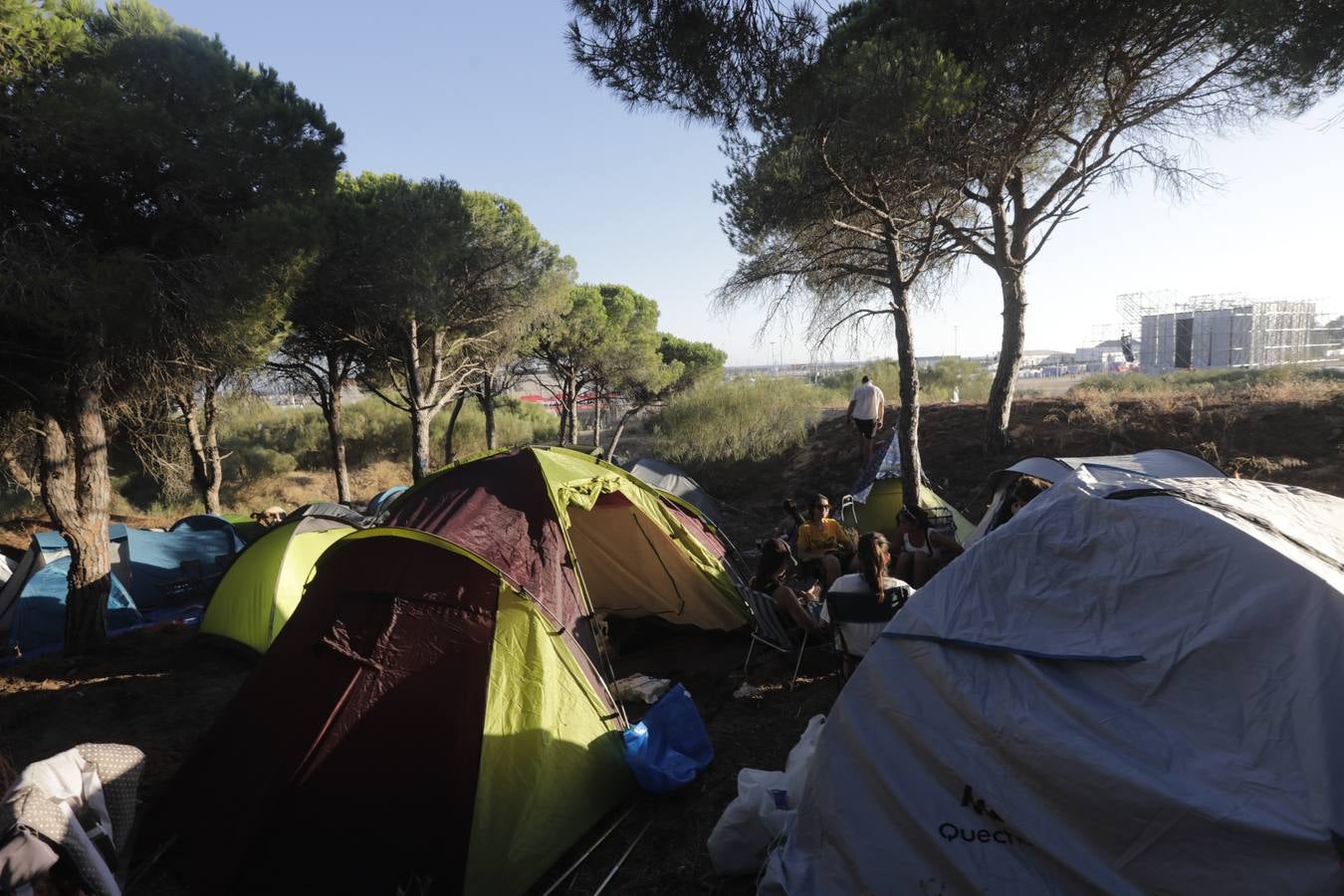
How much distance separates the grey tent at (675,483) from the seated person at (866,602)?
681 centimetres

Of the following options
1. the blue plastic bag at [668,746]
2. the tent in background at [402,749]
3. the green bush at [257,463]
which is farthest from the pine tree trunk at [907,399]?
the green bush at [257,463]

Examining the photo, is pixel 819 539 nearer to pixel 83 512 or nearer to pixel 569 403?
pixel 83 512

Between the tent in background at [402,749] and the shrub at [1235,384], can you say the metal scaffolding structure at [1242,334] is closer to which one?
the shrub at [1235,384]

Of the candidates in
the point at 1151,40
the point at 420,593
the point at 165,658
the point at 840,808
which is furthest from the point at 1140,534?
the point at 1151,40

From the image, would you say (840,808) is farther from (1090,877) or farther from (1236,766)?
(1236,766)

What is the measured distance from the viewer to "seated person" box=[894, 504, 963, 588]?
5793 mm

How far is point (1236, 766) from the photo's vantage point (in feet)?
7.39

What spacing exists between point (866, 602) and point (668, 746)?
1.43 meters

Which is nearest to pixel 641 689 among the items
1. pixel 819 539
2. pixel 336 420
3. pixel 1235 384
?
pixel 819 539

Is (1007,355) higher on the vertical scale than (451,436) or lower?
higher

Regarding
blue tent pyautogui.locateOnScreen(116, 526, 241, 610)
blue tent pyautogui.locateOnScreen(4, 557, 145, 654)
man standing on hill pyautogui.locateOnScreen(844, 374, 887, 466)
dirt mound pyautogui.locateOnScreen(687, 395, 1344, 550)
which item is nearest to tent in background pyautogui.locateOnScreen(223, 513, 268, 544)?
blue tent pyautogui.locateOnScreen(116, 526, 241, 610)

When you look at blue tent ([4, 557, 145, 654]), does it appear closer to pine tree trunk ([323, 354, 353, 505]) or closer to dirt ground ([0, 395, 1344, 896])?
dirt ground ([0, 395, 1344, 896])

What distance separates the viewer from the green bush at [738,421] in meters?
14.8

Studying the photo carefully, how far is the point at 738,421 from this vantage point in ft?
51.3
